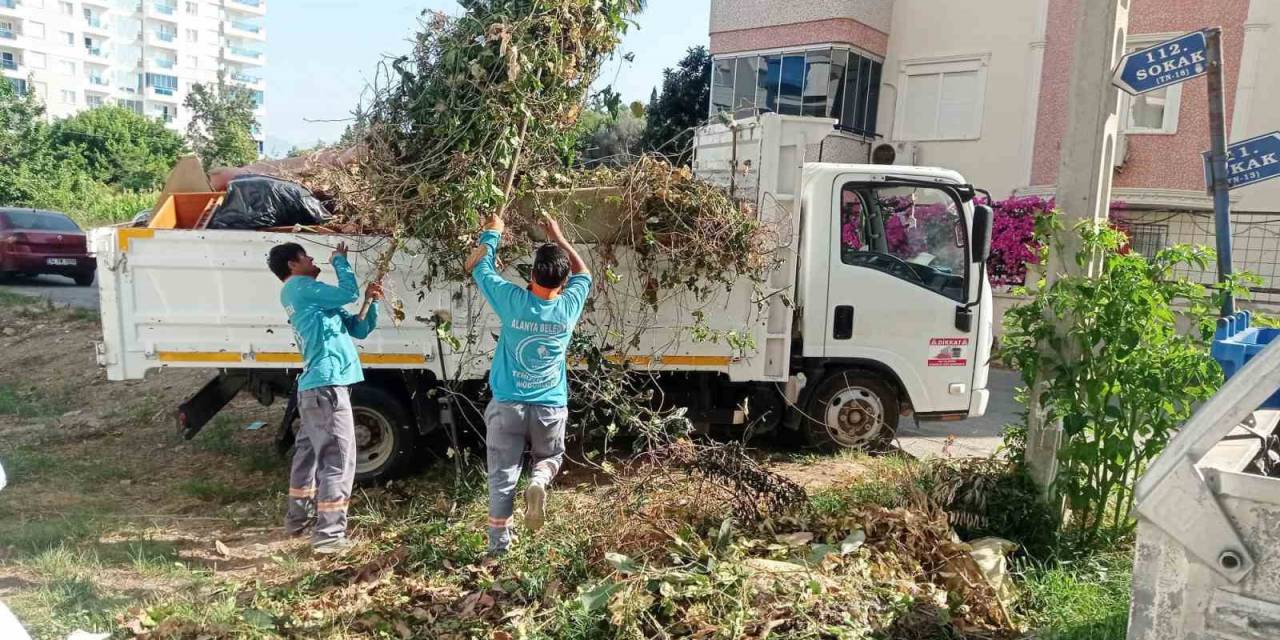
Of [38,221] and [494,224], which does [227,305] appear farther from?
[38,221]

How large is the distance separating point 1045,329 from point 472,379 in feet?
10.9

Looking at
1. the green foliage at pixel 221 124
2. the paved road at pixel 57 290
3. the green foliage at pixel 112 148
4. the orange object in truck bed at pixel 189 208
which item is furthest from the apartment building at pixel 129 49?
the orange object in truck bed at pixel 189 208

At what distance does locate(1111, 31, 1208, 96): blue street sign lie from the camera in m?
3.87

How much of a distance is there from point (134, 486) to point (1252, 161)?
669cm

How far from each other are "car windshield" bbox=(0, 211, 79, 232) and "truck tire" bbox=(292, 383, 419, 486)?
1250 cm

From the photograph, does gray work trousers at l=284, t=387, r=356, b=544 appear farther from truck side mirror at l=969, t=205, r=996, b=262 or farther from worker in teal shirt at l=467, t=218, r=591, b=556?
truck side mirror at l=969, t=205, r=996, b=262

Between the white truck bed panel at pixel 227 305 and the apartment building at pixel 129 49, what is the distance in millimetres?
58490

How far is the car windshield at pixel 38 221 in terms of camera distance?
1427 centimetres

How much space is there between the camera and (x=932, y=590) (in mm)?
3453

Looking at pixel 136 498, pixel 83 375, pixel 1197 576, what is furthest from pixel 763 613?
pixel 83 375

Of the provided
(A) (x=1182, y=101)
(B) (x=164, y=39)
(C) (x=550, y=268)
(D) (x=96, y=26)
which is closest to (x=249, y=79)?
(B) (x=164, y=39)

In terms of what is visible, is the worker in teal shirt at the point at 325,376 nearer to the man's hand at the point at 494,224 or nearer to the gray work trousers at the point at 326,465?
the gray work trousers at the point at 326,465

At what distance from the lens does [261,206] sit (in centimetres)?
490

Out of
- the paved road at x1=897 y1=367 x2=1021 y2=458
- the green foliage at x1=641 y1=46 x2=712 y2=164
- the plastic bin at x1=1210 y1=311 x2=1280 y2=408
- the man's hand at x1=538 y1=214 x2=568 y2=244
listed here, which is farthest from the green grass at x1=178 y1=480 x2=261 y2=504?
the green foliage at x1=641 y1=46 x2=712 y2=164
